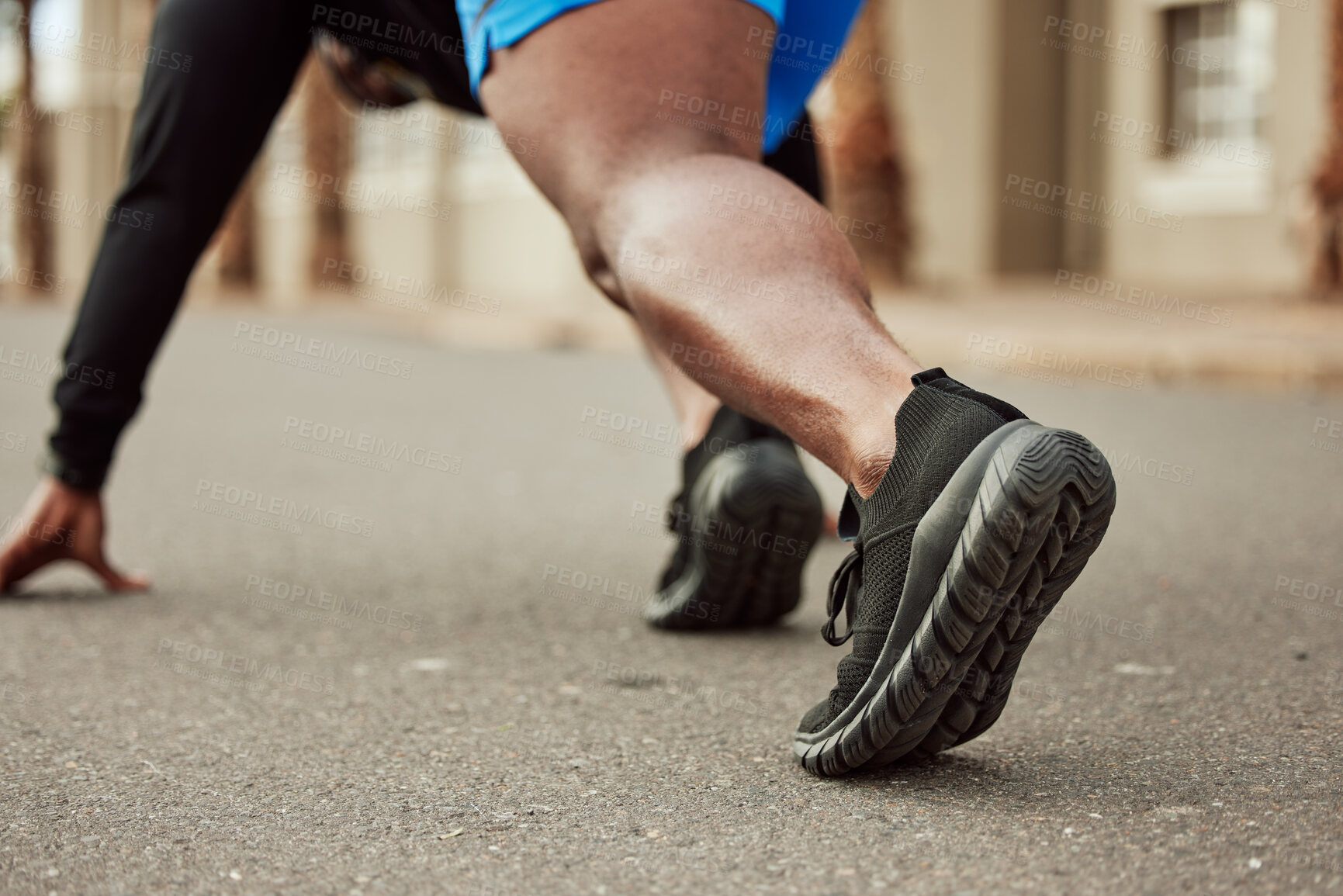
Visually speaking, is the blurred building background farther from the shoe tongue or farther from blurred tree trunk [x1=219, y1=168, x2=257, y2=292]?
the shoe tongue

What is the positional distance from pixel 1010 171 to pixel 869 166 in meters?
3.10

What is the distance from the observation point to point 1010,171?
13.6 metres

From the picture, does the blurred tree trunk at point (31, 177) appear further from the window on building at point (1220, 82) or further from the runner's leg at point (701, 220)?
the runner's leg at point (701, 220)

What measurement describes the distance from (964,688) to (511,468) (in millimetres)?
3051

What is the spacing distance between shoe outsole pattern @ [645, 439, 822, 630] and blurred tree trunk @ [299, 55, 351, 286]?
16209 mm

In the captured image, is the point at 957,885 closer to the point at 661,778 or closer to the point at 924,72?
the point at 661,778

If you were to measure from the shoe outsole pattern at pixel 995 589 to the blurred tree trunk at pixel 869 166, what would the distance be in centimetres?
964

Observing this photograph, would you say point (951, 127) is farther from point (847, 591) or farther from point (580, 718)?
point (847, 591)

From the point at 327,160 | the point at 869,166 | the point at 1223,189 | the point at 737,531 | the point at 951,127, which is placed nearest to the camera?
the point at 737,531

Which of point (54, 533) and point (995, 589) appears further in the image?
point (54, 533)

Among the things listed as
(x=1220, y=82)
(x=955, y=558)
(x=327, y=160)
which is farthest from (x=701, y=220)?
(x=327, y=160)

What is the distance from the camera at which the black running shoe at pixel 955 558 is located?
1219 millimetres

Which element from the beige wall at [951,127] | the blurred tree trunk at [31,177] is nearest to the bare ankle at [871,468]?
the beige wall at [951,127]

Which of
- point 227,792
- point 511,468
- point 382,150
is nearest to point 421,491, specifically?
point 511,468
